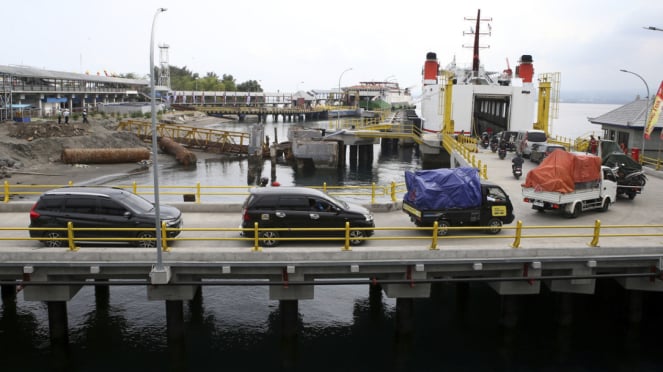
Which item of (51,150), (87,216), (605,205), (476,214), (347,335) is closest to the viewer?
(87,216)

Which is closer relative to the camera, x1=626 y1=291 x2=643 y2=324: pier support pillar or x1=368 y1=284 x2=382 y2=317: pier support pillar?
x1=626 y1=291 x2=643 y2=324: pier support pillar

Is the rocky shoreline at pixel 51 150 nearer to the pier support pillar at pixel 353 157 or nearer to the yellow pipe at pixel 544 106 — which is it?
the pier support pillar at pixel 353 157

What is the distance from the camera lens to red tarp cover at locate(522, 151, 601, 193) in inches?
798

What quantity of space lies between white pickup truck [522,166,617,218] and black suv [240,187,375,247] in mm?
Answer: 7597

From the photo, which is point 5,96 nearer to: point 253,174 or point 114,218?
point 253,174

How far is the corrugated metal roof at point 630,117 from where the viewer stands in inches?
1492

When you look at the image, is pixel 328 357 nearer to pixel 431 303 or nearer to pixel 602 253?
pixel 431 303

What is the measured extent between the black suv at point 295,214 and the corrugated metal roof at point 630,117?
28.7 m

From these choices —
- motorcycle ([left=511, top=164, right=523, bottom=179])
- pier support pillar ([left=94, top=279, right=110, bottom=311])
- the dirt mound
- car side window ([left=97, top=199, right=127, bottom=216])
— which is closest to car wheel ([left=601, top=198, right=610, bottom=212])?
motorcycle ([left=511, top=164, right=523, bottom=179])

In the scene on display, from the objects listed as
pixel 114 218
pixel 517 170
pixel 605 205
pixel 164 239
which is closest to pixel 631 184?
pixel 605 205

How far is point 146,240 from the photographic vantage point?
15.8 m

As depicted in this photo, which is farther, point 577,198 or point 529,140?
point 529,140

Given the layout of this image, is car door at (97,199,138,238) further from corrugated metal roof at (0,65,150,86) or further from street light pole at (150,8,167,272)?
corrugated metal roof at (0,65,150,86)

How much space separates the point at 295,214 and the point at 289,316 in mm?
3023
